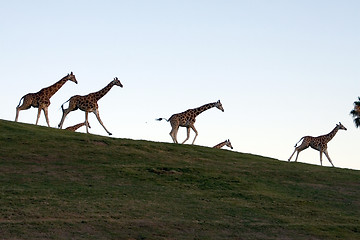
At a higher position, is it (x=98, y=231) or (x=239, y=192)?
(x=239, y=192)

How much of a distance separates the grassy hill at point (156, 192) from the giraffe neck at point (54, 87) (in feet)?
7.12

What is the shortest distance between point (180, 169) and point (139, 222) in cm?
839

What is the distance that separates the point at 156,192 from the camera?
28.2 metres

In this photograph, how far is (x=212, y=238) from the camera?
23188mm

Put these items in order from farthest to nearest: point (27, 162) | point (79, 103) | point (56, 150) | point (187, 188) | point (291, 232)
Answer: point (79, 103), point (56, 150), point (27, 162), point (187, 188), point (291, 232)

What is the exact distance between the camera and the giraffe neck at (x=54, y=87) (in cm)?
4006

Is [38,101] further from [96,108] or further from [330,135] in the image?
[330,135]

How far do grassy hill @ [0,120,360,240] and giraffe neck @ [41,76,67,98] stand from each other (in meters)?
2.17

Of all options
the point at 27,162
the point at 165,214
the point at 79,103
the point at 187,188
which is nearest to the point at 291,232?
the point at 165,214

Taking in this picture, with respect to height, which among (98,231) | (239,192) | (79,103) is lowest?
(98,231)

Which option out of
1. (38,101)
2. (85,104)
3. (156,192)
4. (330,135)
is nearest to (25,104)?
(38,101)

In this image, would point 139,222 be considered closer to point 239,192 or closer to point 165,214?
point 165,214

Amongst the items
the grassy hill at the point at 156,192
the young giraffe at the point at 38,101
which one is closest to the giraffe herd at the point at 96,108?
the young giraffe at the point at 38,101

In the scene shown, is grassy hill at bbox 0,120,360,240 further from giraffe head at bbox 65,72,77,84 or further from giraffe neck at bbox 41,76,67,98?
giraffe head at bbox 65,72,77,84
